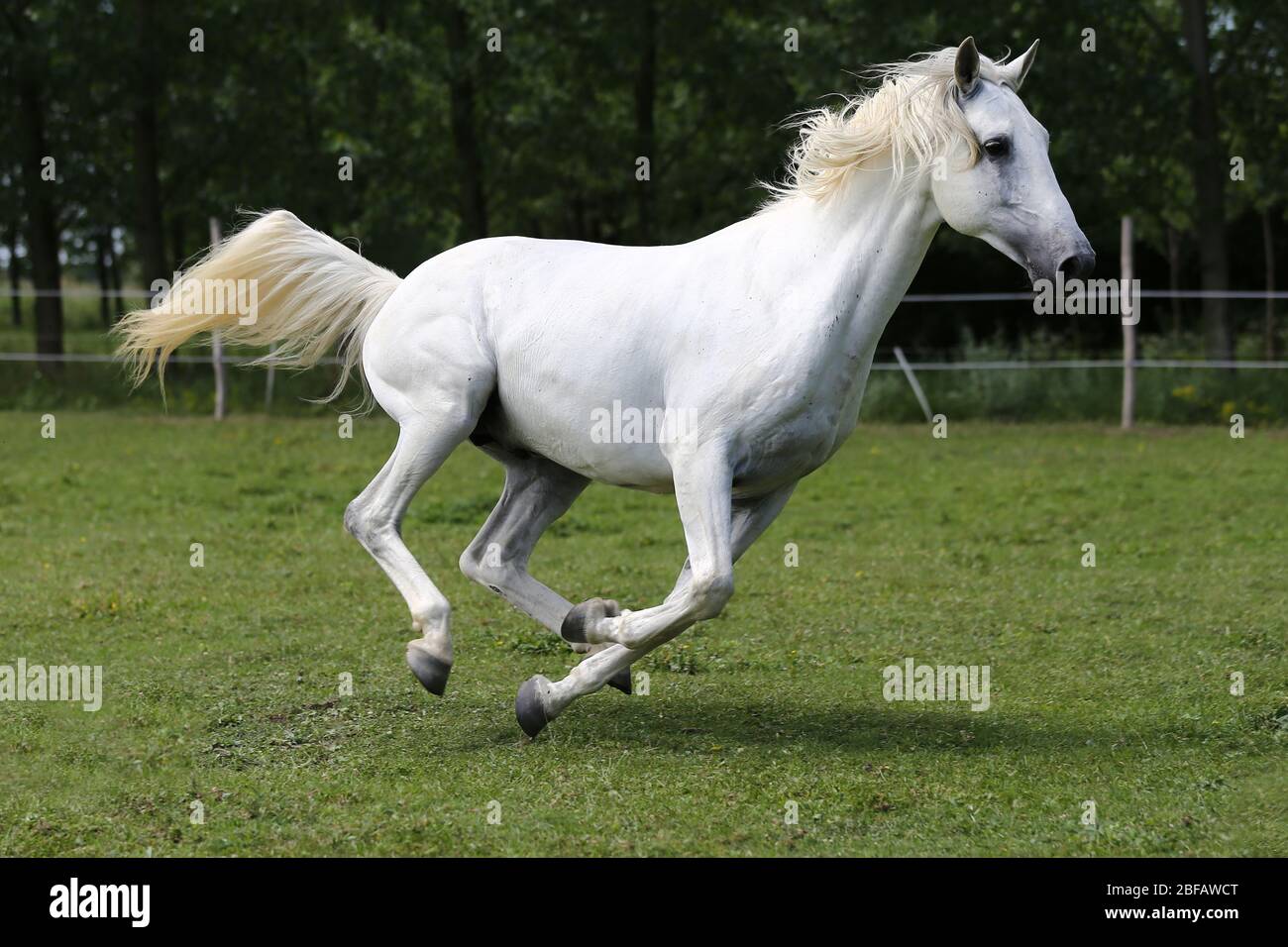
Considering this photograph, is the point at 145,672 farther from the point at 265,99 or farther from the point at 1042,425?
the point at 265,99

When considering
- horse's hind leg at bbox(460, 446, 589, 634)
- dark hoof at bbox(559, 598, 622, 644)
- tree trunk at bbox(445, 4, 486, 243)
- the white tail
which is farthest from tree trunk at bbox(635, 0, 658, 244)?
dark hoof at bbox(559, 598, 622, 644)

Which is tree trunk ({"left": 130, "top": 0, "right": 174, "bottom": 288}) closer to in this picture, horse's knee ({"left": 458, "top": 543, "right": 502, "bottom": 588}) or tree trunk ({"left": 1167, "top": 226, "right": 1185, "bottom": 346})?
tree trunk ({"left": 1167, "top": 226, "right": 1185, "bottom": 346})

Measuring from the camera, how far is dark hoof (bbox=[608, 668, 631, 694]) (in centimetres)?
570

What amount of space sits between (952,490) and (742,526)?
7.45 metres

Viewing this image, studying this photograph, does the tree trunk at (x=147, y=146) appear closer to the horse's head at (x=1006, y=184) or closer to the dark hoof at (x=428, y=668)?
the dark hoof at (x=428, y=668)

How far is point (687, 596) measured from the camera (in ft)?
17.0

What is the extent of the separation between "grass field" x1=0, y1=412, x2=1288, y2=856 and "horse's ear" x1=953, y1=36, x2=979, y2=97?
2.40 meters

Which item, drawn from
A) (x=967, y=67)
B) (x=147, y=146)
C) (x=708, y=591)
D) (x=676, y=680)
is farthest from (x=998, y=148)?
(x=147, y=146)

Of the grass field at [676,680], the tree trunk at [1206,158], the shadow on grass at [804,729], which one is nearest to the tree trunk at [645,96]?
the tree trunk at [1206,158]

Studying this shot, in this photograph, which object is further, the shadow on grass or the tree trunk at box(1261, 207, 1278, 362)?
the tree trunk at box(1261, 207, 1278, 362)

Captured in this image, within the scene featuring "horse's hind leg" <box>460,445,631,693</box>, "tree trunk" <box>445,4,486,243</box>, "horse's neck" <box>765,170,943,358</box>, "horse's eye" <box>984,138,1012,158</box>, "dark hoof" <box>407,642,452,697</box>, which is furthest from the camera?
"tree trunk" <box>445,4,486,243</box>

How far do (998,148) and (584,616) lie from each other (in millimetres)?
2285

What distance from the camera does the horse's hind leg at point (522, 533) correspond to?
19.9 feet

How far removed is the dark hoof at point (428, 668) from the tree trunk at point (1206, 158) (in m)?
16.0
